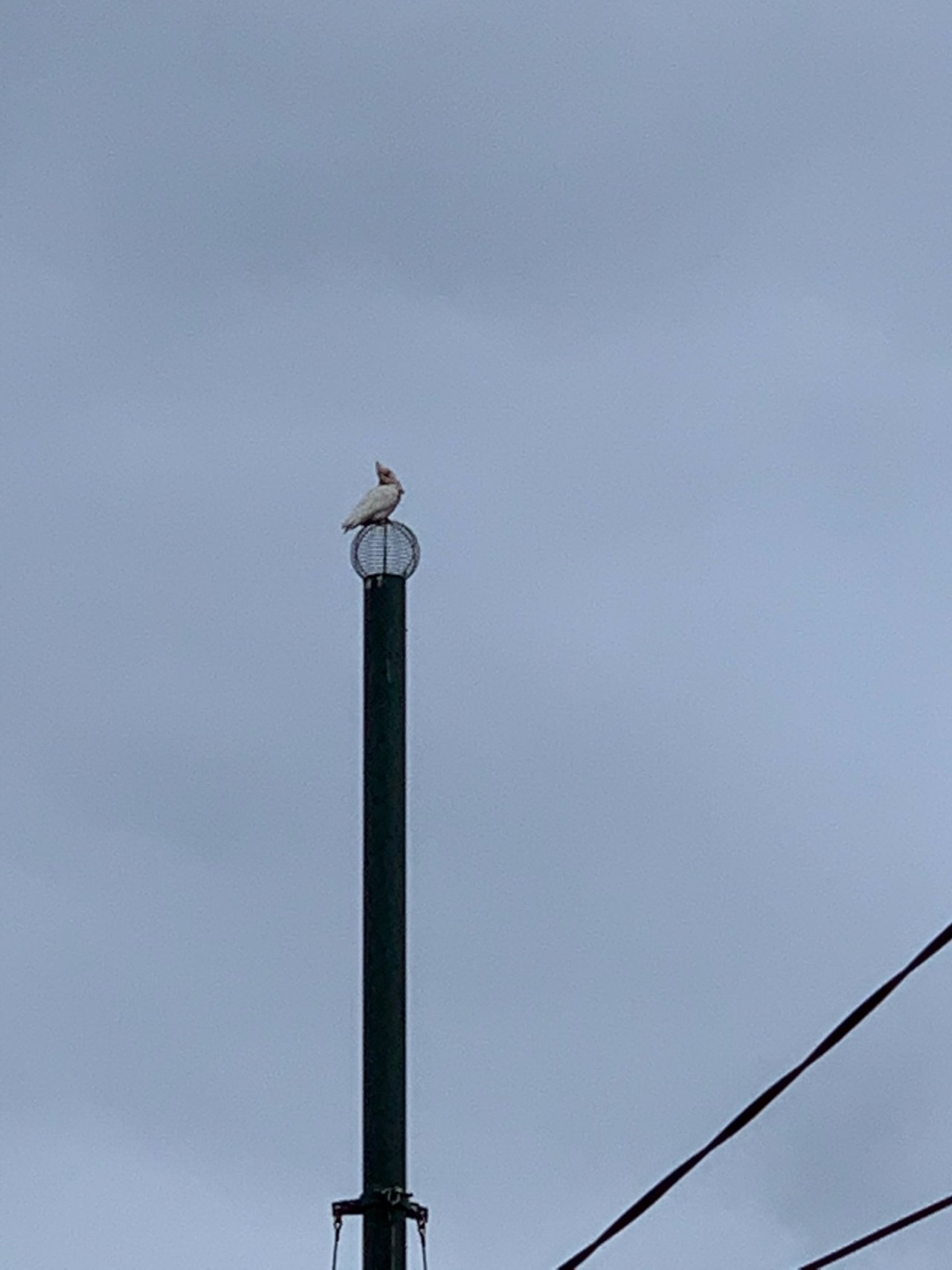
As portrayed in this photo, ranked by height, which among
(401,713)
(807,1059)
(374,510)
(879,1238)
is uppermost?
(374,510)

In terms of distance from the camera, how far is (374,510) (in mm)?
13852

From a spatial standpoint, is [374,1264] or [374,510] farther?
[374,510]

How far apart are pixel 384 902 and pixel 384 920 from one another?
0.31ft

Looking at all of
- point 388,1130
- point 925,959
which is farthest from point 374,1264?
point 925,959

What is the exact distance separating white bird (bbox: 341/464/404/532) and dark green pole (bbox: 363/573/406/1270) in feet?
2.00

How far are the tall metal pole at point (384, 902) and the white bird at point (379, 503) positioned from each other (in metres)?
0.24

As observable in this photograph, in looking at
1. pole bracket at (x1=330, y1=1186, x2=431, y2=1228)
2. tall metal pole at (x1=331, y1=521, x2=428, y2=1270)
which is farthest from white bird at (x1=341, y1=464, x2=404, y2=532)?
pole bracket at (x1=330, y1=1186, x2=431, y2=1228)

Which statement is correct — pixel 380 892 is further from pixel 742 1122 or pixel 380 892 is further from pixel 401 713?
pixel 742 1122

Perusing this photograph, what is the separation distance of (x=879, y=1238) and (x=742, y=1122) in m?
0.67

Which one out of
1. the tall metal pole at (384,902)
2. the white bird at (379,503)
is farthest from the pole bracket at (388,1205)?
the white bird at (379,503)

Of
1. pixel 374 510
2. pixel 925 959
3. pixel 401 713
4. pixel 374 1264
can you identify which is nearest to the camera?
pixel 925 959

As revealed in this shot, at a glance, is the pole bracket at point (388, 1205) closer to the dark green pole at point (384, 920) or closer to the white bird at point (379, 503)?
the dark green pole at point (384, 920)

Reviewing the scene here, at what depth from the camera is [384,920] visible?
1218 centimetres

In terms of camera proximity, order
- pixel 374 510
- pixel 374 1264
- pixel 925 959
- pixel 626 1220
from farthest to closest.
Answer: pixel 374 510
pixel 374 1264
pixel 626 1220
pixel 925 959
